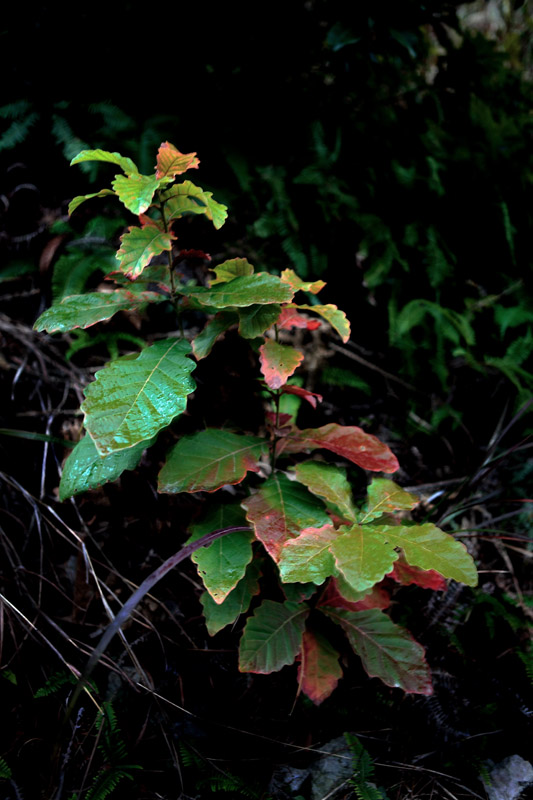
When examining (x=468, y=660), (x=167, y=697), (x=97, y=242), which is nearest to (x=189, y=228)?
(x=97, y=242)

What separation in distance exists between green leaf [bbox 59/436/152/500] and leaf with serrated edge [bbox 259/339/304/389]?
1.36 feet

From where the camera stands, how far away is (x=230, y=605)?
1371 mm

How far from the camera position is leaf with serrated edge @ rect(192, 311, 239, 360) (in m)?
1.37

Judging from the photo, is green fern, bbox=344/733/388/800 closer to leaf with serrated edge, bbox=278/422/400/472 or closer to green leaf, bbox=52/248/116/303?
leaf with serrated edge, bbox=278/422/400/472

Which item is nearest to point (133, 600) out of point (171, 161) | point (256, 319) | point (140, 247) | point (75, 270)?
point (256, 319)

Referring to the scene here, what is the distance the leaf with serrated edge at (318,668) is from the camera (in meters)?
1.39

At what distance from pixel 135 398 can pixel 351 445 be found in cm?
70

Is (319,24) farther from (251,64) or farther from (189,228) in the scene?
(189,228)

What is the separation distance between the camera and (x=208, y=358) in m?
1.68

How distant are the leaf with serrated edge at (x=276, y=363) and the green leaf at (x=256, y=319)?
0.06 meters

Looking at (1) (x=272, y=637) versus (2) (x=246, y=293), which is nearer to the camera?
(2) (x=246, y=293)

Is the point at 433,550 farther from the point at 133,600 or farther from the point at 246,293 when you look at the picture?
the point at 246,293

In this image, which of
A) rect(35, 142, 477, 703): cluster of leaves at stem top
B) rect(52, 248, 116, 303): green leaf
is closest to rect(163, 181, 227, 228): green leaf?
rect(35, 142, 477, 703): cluster of leaves at stem top

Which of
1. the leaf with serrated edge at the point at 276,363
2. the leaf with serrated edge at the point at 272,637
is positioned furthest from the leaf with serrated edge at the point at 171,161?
the leaf with serrated edge at the point at 272,637
